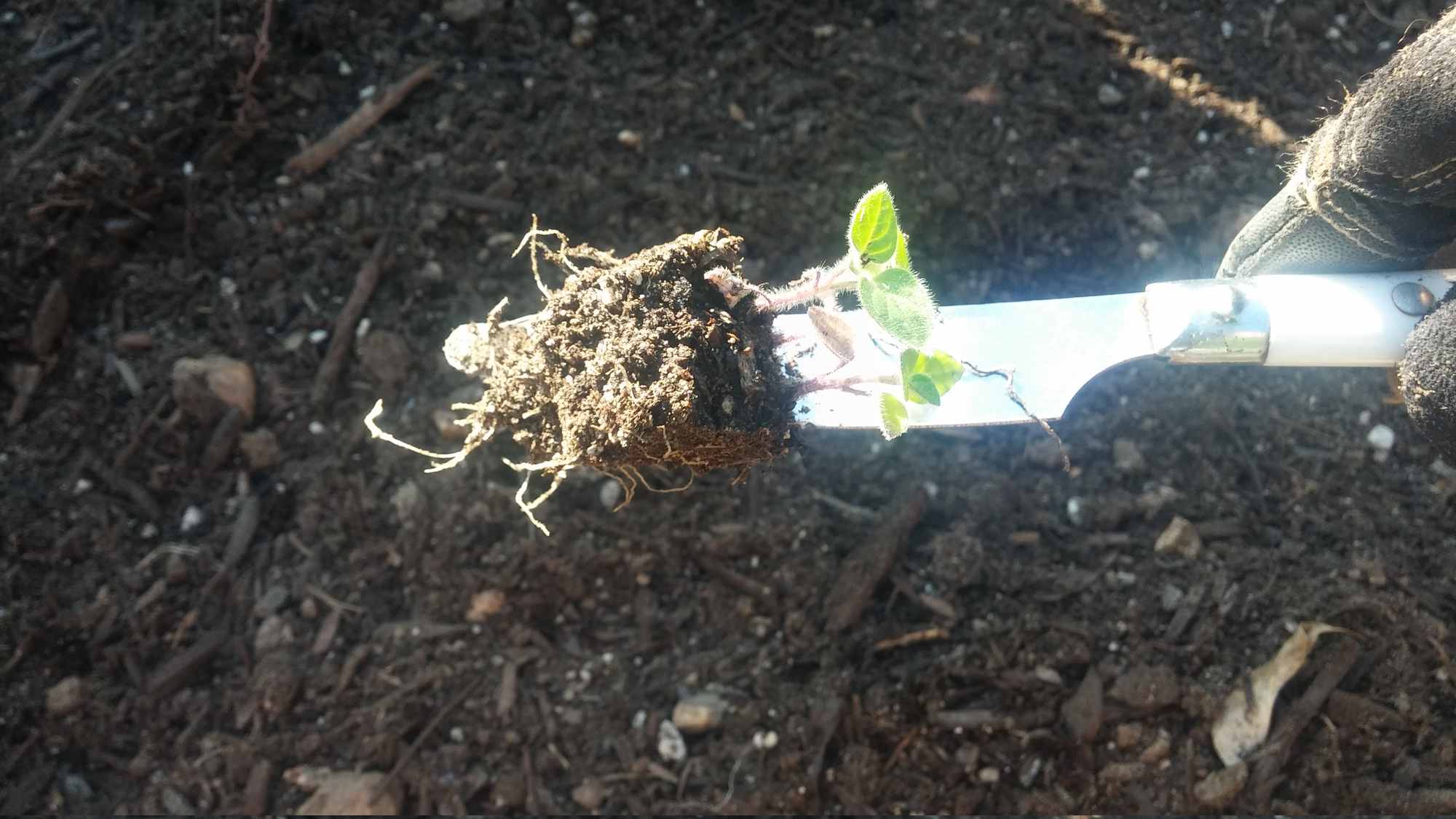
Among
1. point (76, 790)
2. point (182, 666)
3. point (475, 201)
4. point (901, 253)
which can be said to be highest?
point (901, 253)

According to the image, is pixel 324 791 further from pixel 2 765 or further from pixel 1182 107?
pixel 1182 107

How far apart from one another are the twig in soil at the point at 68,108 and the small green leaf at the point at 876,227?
2097 mm

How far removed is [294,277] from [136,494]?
558 mm

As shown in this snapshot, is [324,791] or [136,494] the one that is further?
[136,494]

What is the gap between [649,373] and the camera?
1.30m

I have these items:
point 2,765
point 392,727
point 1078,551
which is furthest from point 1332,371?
point 2,765

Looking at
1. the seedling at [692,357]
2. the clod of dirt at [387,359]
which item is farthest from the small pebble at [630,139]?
the seedling at [692,357]

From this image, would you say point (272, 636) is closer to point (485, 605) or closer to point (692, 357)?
point (485, 605)

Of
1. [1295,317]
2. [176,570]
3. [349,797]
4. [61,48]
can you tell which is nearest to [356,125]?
[61,48]

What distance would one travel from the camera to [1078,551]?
6.01ft

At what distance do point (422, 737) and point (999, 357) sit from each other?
1.22 m

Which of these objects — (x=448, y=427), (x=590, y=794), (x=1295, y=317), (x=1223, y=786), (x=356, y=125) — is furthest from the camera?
(x=356, y=125)

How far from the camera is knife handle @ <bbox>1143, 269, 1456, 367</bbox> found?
1.32 meters

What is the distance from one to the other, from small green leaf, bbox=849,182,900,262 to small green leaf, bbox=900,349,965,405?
4.9 inches
